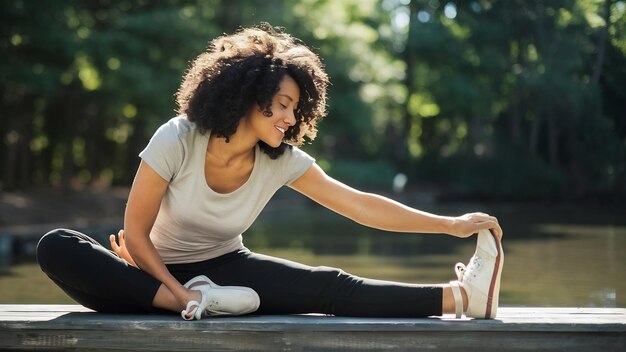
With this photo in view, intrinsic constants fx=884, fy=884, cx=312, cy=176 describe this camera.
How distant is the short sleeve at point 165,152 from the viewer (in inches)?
101

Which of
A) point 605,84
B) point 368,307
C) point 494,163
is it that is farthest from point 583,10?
point 494,163

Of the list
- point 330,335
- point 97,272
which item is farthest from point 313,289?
point 97,272

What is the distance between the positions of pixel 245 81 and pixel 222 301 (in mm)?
661

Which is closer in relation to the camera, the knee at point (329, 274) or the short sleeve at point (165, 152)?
the short sleeve at point (165, 152)

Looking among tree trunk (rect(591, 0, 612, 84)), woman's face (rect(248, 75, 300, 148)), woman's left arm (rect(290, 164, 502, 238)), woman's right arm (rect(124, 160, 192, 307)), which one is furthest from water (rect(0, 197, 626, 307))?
woman's face (rect(248, 75, 300, 148))

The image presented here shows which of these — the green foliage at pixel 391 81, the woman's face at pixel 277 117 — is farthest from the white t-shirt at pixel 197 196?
the green foliage at pixel 391 81

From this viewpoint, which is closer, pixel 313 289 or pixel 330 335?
pixel 330 335

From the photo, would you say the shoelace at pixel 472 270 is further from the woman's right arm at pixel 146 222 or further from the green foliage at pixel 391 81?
the green foliage at pixel 391 81

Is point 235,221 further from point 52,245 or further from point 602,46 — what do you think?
point 602,46

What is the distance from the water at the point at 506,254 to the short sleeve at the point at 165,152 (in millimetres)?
2784

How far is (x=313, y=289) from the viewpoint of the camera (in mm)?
2674

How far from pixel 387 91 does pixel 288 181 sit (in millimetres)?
25146

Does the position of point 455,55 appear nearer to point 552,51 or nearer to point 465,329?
point 552,51

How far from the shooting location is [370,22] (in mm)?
25297
